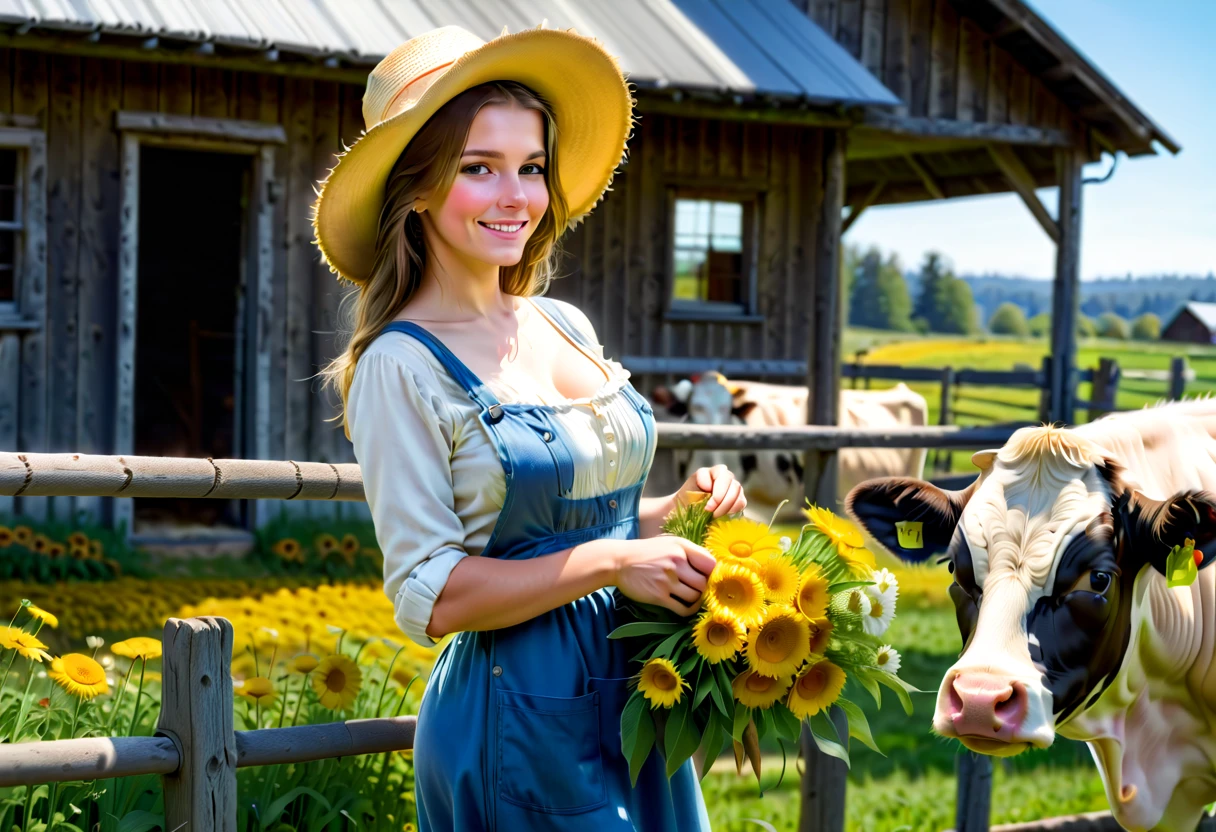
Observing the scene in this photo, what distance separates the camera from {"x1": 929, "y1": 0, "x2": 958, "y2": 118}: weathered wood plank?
37.8 feet

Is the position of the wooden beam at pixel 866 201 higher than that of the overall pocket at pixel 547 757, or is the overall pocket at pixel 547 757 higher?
the wooden beam at pixel 866 201

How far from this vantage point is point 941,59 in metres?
11.6

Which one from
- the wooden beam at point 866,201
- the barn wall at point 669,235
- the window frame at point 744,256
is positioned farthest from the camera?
the wooden beam at point 866,201

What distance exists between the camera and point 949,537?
10.5ft

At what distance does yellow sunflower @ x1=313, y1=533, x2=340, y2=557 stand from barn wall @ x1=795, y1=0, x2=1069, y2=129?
6.24 m

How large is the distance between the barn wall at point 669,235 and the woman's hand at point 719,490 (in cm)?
741

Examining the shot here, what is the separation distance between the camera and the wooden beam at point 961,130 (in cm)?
1050

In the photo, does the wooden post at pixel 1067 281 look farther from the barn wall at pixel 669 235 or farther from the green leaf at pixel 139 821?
the green leaf at pixel 139 821

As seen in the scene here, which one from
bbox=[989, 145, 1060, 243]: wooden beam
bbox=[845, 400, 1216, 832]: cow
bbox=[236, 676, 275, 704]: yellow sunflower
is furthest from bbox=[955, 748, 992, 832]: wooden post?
bbox=[989, 145, 1060, 243]: wooden beam

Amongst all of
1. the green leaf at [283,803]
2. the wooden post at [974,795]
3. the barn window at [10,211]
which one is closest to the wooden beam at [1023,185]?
the barn window at [10,211]

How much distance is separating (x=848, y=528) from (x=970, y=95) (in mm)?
10233

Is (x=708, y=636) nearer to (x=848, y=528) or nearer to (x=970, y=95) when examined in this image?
(x=848, y=528)

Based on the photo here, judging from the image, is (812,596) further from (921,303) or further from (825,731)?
(921,303)

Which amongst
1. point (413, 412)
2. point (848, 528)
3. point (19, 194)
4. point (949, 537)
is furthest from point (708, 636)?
→ point (19, 194)
